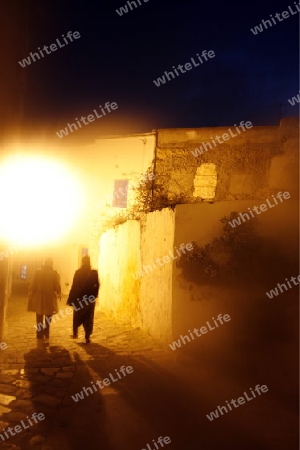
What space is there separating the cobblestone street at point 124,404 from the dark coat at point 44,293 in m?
0.81

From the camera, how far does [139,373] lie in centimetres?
613

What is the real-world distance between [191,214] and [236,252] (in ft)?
3.54

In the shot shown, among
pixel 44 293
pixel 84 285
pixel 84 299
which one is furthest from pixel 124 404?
pixel 44 293

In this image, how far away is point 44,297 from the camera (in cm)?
812

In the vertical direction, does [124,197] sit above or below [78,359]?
above

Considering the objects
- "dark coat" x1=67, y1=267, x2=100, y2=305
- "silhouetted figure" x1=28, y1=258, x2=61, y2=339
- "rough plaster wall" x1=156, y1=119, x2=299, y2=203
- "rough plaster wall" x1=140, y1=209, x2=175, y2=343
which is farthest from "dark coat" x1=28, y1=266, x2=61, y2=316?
"rough plaster wall" x1=156, y1=119, x2=299, y2=203

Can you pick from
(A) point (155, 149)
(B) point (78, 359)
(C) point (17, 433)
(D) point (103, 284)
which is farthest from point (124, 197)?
(C) point (17, 433)

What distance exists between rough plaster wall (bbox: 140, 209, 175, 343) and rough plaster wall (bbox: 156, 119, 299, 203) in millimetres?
6336

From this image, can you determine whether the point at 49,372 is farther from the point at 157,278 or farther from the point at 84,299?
the point at 157,278

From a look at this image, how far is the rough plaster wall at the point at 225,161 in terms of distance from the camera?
14734 mm

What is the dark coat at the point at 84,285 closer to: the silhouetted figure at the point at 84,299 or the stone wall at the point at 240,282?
the silhouetted figure at the point at 84,299

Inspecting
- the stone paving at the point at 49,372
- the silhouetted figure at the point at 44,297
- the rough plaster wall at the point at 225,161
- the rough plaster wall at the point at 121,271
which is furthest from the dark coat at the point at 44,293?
the rough plaster wall at the point at 225,161

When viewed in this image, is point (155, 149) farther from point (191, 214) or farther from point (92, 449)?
point (92, 449)

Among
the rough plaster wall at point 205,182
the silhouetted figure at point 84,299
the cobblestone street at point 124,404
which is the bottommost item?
the cobblestone street at point 124,404
